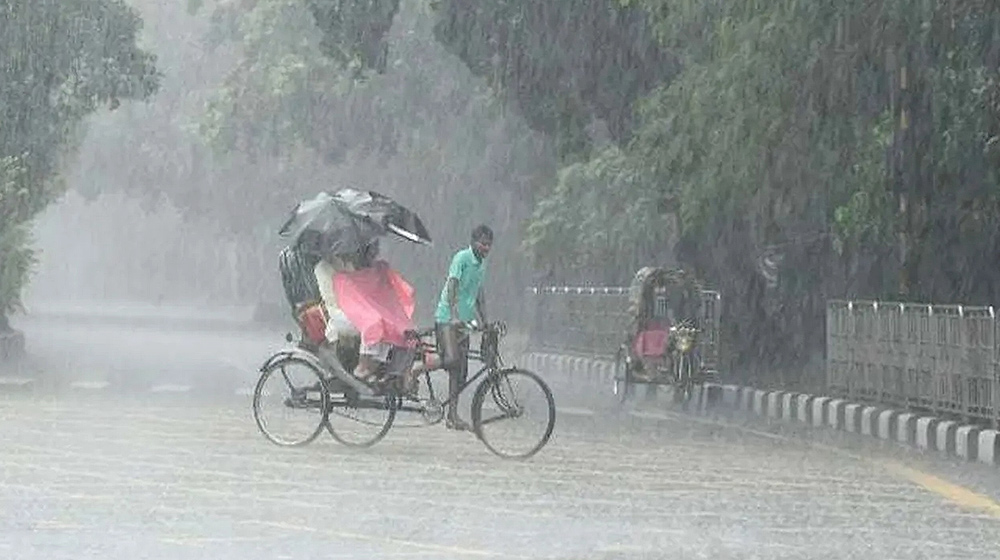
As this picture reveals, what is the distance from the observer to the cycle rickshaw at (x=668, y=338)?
27375mm

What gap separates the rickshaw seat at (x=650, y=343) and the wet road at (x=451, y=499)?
6.42 meters

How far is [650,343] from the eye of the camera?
28.3 metres

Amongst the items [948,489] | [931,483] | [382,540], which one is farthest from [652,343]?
[382,540]

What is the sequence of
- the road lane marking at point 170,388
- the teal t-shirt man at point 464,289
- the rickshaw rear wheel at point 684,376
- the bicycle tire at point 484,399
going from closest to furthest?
the bicycle tire at point 484,399 < the teal t-shirt man at point 464,289 < the rickshaw rear wheel at point 684,376 < the road lane marking at point 170,388

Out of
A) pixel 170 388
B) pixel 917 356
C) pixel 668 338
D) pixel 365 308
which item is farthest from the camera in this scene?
pixel 170 388

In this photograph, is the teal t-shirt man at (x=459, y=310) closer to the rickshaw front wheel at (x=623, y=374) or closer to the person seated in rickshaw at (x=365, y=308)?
the person seated in rickshaw at (x=365, y=308)

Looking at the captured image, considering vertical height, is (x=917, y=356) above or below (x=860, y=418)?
above

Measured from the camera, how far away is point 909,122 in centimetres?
2562

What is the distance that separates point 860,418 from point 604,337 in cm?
1412

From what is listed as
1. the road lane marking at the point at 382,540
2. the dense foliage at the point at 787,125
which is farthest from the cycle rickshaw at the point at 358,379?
the dense foliage at the point at 787,125

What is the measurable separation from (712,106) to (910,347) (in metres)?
4.51

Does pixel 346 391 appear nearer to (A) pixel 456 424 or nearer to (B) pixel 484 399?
(A) pixel 456 424

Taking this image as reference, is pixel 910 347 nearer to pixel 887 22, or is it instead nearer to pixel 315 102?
pixel 887 22

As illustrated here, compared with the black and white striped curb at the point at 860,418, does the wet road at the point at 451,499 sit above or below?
below
